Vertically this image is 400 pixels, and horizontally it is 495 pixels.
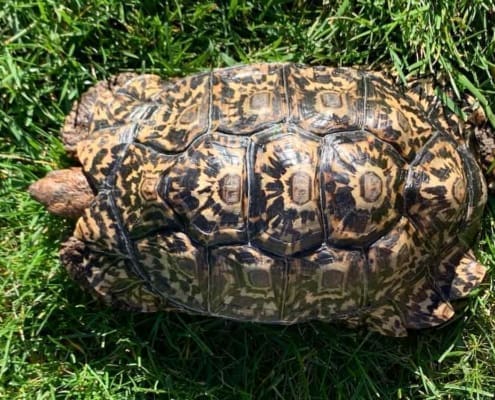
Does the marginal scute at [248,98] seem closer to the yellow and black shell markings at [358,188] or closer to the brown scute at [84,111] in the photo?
the yellow and black shell markings at [358,188]

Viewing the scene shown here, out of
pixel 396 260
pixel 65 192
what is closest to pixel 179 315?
pixel 65 192

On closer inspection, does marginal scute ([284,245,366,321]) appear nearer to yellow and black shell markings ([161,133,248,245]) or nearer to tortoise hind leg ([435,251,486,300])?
yellow and black shell markings ([161,133,248,245])

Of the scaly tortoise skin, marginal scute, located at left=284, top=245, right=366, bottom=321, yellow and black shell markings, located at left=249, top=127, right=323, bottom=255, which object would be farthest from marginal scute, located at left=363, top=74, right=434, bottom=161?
marginal scute, located at left=284, top=245, right=366, bottom=321

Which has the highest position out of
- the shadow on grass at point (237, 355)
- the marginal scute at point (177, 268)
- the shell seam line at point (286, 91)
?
the shell seam line at point (286, 91)

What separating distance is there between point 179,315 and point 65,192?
2.72 ft

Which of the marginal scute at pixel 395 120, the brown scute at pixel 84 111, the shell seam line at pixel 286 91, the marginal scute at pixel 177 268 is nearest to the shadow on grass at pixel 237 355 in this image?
the marginal scute at pixel 177 268

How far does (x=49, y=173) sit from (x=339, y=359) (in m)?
1.68

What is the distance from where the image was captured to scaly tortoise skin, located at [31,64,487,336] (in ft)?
10.1

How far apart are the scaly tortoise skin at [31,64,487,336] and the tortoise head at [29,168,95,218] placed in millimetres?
11

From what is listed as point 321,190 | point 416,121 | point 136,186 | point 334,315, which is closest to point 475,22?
point 416,121

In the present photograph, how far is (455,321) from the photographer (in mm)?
3781

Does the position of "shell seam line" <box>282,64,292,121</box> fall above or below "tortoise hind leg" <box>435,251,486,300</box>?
above

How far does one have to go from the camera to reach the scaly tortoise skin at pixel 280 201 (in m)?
3.07

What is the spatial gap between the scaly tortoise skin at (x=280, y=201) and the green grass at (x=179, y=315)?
251mm
